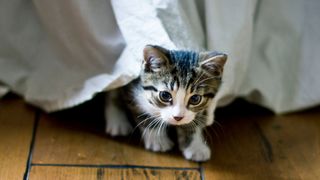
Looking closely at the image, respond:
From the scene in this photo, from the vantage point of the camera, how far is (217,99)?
1259 millimetres

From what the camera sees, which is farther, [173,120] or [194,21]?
[194,21]

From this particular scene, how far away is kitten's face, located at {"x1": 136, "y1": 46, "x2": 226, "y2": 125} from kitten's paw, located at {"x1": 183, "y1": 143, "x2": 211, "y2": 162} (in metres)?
0.11

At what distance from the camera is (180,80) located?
1111 millimetres

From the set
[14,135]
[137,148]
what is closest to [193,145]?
[137,148]

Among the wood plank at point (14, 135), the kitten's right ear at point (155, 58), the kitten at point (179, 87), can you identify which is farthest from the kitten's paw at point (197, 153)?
the wood plank at point (14, 135)

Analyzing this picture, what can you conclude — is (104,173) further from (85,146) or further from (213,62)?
(213,62)

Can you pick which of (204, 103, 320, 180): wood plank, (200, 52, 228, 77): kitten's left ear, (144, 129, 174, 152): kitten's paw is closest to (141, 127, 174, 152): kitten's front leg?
(144, 129, 174, 152): kitten's paw

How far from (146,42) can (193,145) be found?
25cm

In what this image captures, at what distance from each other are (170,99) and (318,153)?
0.40 m

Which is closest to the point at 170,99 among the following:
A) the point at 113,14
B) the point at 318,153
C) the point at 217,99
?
the point at 217,99

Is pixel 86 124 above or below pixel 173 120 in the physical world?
below

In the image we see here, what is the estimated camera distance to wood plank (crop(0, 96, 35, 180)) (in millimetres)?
1168

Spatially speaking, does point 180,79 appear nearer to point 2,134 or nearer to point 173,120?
point 173,120

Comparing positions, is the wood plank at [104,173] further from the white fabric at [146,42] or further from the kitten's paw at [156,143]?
the white fabric at [146,42]
